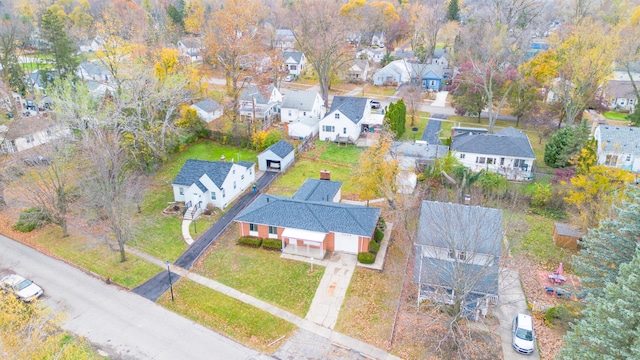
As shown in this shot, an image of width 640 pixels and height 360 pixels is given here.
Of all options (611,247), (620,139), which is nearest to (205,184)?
(611,247)

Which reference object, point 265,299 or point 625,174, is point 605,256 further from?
point 265,299

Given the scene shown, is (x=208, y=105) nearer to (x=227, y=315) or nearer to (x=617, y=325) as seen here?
(x=227, y=315)

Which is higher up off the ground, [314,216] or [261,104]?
[261,104]

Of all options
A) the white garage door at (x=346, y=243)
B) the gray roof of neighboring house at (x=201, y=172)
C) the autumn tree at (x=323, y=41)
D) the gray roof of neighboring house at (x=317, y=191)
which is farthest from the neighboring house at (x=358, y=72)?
the white garage door at (x=346, y=243)

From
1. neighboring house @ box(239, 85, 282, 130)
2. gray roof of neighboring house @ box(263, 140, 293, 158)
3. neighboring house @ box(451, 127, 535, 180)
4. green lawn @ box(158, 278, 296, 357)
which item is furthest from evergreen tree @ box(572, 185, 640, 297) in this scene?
neighboring house @ box(239, 85, 282, 130)

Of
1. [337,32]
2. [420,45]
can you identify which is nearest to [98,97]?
[337,32]

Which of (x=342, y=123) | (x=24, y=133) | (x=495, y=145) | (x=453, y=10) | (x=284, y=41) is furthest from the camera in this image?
(x=453, y=10)

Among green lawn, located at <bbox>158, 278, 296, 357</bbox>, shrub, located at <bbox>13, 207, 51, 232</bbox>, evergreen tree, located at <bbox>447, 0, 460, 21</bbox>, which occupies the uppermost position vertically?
evergreen tree, located at <bbox>447, 0, 460, 21</bbox>

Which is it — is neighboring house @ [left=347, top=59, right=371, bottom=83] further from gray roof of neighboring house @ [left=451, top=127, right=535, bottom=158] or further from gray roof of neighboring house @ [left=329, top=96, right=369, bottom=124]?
gray roof of neighboring house @ [left=451, top=127, right=535, bottom=158]
